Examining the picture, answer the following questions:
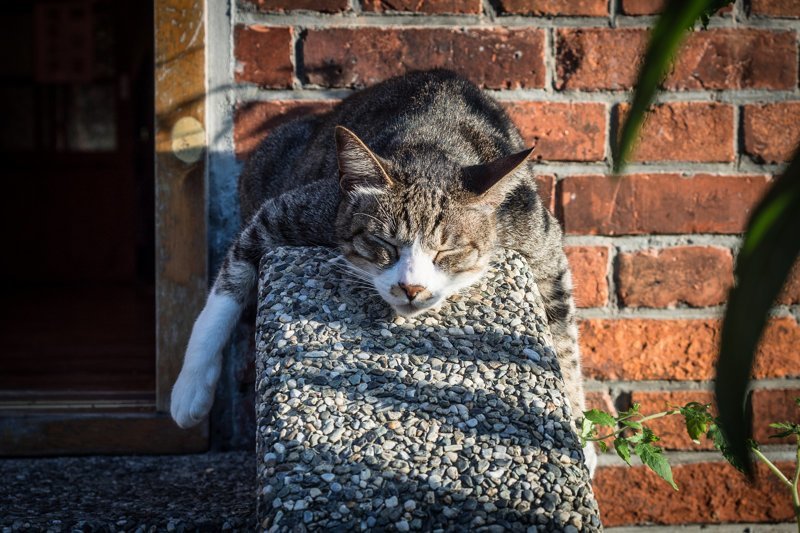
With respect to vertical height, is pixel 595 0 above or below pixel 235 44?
above

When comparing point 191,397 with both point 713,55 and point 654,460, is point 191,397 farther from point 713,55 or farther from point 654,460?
point 713,55

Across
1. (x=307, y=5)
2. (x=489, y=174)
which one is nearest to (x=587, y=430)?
(x=489, y=174)

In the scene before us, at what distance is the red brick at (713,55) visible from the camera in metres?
1.80

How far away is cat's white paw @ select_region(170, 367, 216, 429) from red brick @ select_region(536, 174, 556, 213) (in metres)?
0.82

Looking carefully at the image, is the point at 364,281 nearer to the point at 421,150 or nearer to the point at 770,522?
the point at 421,150

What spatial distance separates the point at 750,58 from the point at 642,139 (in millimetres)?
300

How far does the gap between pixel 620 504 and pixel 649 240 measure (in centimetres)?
59

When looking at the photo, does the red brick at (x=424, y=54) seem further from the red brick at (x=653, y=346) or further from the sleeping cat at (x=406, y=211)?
the red brick at (x=653, y=346)

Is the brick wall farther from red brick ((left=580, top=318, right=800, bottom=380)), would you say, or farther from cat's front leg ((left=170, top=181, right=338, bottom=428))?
cat's front leg ((left=170, top=181, right=338, bottom=428))

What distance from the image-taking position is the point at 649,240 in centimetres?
181

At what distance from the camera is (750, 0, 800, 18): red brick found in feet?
5.88

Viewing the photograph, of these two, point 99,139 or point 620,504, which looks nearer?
point 620,504

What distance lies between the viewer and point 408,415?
113 cm

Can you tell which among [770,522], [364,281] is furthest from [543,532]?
[770,522]
